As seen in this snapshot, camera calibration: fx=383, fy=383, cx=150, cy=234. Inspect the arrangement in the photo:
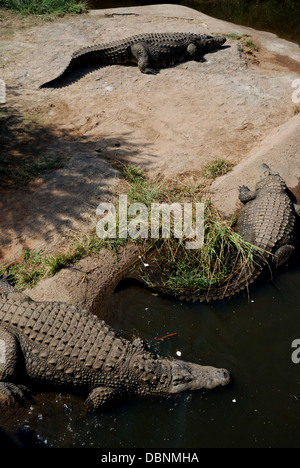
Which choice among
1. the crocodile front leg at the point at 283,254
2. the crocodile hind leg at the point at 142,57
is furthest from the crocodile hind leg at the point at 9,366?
the crocodile hind leg at the point at 142,57

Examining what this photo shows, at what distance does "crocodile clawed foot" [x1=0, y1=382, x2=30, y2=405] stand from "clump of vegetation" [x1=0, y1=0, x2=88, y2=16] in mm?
10718

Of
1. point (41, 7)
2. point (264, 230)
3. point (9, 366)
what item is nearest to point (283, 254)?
point (264, 230)

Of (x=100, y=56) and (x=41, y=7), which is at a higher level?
(x=41, y=7)

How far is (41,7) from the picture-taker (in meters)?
11.2

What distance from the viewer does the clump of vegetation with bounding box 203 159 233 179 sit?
20.4 feet

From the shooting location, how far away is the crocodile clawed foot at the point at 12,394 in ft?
12.3

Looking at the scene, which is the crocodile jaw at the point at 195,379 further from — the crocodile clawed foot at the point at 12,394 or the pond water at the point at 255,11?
the pond water at the point at 255,11

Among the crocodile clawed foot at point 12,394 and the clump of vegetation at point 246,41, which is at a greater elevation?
the clump of vegetation at point 246,41

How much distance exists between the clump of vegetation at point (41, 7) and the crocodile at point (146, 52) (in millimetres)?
3311

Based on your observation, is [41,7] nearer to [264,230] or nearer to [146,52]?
[146,52]

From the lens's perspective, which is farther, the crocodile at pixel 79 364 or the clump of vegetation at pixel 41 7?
the clump of vegetation at pixel 41 7

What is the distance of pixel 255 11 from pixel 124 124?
31.1 ft
